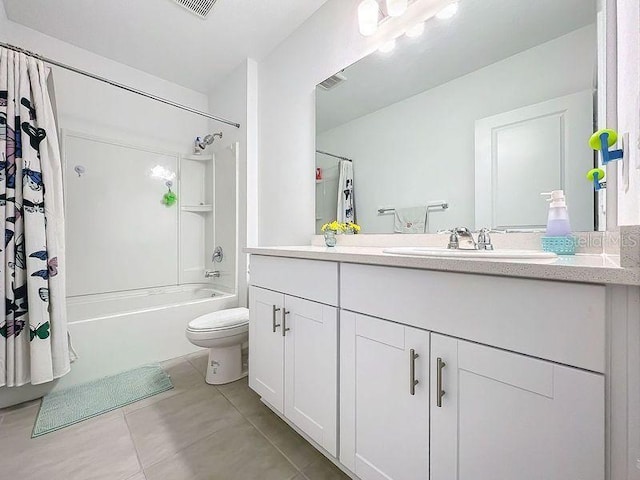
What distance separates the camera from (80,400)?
1.59 meters

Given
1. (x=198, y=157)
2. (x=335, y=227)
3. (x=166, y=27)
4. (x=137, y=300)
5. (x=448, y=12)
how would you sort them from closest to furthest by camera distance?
(x=448, y=12), (x=335, y=227), (x=166, y=27), (x=137, y=300), (x=198, y=157)

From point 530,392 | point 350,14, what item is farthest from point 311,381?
point 350,14

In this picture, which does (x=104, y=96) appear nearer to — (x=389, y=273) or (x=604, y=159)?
(x=389, y=273)

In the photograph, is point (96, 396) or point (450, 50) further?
point (96, 396)

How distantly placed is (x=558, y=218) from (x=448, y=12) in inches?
43.0

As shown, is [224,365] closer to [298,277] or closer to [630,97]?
[298,277]

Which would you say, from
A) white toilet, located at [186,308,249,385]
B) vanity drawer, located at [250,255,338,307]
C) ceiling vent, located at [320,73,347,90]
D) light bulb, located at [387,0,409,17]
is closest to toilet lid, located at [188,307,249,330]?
white toilet, located at [186,308,249,385]

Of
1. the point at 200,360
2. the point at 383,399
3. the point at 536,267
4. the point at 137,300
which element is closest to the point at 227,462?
the point at 383,399

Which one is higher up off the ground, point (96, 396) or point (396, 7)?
point (396, 7)

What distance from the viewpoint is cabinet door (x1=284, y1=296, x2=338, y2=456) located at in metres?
1.05

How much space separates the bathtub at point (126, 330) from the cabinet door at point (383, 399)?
1634 mm

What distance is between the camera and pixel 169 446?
1.27 m

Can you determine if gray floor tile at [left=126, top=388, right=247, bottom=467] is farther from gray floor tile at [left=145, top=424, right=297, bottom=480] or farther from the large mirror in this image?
the large mirror

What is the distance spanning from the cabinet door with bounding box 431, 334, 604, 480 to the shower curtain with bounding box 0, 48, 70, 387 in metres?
1.96
